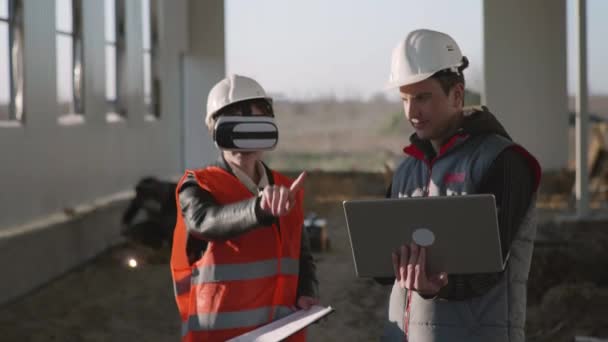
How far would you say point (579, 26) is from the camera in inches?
449

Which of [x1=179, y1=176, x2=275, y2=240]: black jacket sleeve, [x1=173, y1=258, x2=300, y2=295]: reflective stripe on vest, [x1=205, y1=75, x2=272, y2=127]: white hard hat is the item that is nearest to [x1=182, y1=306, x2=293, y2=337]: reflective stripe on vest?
[x1=173, y1=258, x2=300, y2=295]: reflective stripe on vest

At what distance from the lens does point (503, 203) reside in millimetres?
2537

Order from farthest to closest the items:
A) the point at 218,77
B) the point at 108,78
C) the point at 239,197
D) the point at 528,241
Result: the point at 218,77 < the point at 108,78 < the point at 239,197 < the point at 528,241

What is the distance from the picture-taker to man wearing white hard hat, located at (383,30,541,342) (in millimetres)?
2557

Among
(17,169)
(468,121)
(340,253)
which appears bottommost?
(340,253)

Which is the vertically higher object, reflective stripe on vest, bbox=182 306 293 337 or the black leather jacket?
the black leather jacket

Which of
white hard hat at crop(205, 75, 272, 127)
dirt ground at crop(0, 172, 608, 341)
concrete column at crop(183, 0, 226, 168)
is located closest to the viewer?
white hard hat at crop(205, 75, 272, 127)

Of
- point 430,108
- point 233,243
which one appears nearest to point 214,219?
point 233,243

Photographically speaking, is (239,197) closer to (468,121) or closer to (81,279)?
(468,121)

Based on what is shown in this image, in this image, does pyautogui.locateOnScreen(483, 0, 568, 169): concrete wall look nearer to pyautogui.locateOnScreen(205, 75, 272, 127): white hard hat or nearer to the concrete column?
the concrete column

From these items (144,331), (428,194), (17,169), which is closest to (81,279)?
(17,169)

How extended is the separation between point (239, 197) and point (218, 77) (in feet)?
46.9

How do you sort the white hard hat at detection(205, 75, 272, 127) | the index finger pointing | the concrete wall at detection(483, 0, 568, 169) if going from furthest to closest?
the concrete wall at detection(483, 0, 568, 169), the white hard hat at detection(205, 75, 272, 127), the index finger pointing

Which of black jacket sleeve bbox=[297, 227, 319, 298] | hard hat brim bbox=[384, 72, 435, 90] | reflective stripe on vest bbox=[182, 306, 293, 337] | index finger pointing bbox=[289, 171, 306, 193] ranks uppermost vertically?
hard hat brim bbox=[384, 72, 435, 90]
